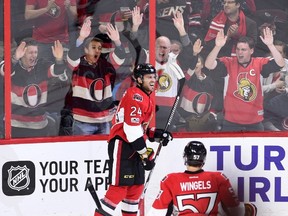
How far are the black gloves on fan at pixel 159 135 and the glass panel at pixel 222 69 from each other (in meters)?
0.18

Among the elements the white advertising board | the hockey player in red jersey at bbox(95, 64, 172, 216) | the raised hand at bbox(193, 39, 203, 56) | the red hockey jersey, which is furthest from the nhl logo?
the raised hand at bbox(193, 39, 203, 56)

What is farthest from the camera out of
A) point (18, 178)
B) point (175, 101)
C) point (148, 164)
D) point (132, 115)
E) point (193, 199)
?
point (175, 101)

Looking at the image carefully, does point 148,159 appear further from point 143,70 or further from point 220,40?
point 220,40

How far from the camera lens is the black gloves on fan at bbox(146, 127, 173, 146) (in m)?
9.09

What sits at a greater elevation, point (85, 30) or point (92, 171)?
point (85, 30)

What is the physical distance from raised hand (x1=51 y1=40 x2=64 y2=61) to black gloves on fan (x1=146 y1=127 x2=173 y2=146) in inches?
33.0

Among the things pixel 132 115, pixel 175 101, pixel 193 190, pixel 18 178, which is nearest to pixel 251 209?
pixel 193 190

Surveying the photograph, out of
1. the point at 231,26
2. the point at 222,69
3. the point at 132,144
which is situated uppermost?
the point at 231,26

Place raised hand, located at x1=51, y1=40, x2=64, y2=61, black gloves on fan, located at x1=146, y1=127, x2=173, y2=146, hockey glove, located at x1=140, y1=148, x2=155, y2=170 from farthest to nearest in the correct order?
raised hand, located at x1=51, y1=40, x2=64, y2=61, black gloves on fan, located at x1=146, y1=127, x2=173, y2=146, hockey glove, located at x1=140, y1=148, x2=155, y2=170

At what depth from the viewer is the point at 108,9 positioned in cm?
933

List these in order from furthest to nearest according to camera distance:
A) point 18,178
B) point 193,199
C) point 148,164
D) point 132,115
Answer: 1. point 18,178
2. point 148,164
3. point 132,115
4. point 193,199

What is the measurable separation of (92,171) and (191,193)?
0.98 meters

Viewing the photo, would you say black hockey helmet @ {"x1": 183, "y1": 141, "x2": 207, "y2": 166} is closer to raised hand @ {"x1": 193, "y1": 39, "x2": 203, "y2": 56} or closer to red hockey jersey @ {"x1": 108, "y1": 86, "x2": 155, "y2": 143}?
red hockey jersey @ {"x1": 108, "y1": 86, "x2": 155, "y2": 143}

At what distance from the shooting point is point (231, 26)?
9.31 m
